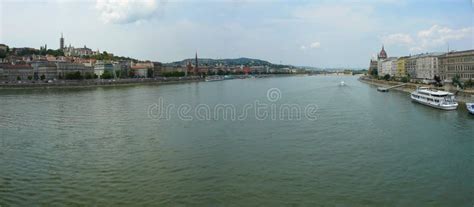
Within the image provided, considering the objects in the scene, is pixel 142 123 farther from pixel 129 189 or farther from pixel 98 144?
pixel 129 189

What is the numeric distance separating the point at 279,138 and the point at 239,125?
2.45 m

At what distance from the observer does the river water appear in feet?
21.5

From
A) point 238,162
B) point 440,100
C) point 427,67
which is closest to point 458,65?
point 427,67

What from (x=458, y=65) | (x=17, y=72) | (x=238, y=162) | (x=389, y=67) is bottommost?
(x=238, y=162)

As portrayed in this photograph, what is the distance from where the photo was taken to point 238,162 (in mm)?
8430

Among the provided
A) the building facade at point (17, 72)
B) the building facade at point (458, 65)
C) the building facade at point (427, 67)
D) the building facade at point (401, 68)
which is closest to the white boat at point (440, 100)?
the building facade at point (458, 65)

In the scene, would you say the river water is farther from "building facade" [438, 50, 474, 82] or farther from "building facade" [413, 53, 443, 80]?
"building facade" [413, 53, 443, 80]

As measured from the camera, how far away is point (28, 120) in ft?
49.0

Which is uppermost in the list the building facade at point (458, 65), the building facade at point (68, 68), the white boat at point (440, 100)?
the building facade at point (68, 68)

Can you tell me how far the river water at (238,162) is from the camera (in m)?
6.54

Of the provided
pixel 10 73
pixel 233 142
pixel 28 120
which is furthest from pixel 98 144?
pixel 10 73

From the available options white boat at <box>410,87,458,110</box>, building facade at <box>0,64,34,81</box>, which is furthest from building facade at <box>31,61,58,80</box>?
white boat at <box>410,87,458,110</box>

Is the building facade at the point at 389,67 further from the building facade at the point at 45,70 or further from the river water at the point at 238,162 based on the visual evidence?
the river water at the point at 238,162

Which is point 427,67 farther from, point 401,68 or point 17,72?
point 17,72
